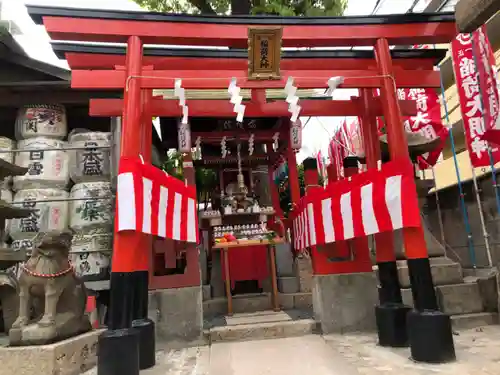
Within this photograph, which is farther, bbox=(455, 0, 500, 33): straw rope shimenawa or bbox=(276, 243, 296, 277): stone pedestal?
bbox=(276, 243, 296, 277): stone pedestal

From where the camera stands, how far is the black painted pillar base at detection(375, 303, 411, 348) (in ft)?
14.6

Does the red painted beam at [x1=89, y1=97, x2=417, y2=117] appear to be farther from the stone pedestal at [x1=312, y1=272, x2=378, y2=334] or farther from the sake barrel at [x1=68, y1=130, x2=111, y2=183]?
the stone pedestal at [x1=312, y1=272, x2=378, y2=334]

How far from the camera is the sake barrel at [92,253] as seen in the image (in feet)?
19.7

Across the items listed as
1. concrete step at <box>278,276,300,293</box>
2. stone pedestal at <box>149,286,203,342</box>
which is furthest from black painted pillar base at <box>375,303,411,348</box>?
concrete step at <box>278,276,300,293</box>

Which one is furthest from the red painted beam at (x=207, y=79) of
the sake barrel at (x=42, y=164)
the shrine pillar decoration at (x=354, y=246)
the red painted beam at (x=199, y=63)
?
the sake barrel at (x=42, y=164)

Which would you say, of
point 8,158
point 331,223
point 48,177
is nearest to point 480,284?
point 331,223

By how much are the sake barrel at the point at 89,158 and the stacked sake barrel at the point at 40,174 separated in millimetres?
178

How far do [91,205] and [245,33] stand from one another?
402 cm

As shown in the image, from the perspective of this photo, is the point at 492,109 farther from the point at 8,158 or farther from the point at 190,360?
the point at 8,158

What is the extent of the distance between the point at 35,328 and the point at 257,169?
6.38 m

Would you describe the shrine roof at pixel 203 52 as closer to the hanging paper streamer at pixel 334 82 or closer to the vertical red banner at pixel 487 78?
the hanging paper streamer at pixel 334 82

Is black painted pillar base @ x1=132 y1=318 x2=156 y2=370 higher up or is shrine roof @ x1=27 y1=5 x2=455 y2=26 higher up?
shrine roof @ x1=27 y1=5 x2=455 y2=26

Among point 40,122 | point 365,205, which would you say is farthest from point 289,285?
point 40,122

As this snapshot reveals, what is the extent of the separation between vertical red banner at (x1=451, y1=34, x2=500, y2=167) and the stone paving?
3008mm
